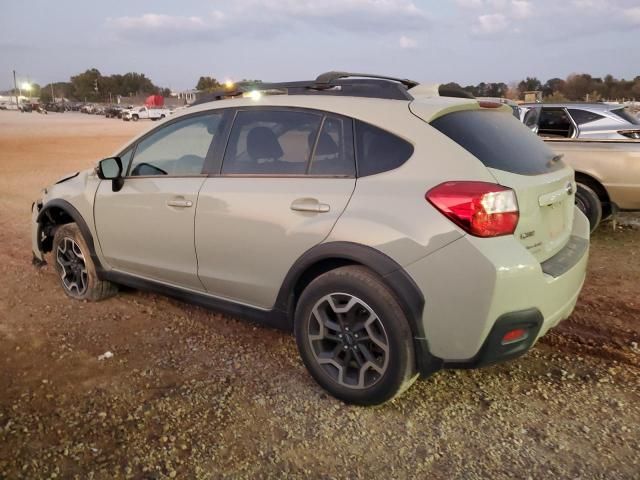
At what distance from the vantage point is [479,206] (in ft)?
8.79

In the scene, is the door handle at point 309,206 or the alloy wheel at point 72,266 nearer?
the door handle at point 309,206

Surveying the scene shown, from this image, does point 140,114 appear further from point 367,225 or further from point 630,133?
point 367,225

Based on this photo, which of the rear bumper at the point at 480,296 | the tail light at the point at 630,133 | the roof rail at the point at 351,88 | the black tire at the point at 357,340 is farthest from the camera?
the tail light at the point at 630,133

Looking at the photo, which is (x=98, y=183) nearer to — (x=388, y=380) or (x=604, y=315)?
(x=388, y=380)

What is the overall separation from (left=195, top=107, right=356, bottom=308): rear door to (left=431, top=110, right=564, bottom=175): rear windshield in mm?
574

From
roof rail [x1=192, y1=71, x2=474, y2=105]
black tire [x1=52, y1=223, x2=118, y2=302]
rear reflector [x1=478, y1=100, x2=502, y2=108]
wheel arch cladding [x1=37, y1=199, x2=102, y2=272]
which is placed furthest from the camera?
black tire [x1=52, y1=223, x2=118, y2=302]

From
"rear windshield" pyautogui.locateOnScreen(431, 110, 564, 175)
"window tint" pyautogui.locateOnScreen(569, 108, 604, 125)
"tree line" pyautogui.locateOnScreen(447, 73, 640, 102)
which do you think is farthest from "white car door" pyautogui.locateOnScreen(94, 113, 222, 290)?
"tree line" pyautogui.locateOnScreen(447, 73, 640, 102)

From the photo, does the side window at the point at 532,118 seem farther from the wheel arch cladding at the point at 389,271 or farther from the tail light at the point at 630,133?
the wheel arch cladding at the point at 389,271

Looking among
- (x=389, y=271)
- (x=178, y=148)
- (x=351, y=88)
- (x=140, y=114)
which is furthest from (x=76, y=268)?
(x=140, y=114)

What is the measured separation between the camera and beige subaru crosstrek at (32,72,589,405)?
273 centimetres

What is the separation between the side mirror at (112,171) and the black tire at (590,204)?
5030mm

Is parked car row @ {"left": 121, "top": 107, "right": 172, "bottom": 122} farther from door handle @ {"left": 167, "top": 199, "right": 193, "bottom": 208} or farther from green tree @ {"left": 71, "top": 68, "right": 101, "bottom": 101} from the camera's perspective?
green tree @ {"left": 71, "top": 68, "right": 101, "bottom": 101}

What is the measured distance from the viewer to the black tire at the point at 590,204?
257 inches

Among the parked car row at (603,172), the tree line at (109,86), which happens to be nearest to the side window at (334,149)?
the parked car row at (603,172)
